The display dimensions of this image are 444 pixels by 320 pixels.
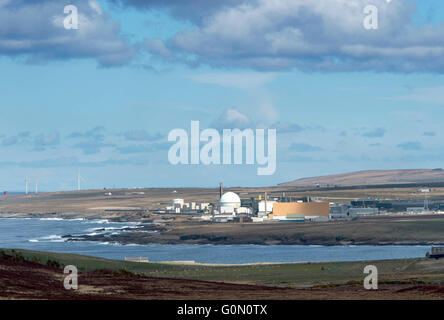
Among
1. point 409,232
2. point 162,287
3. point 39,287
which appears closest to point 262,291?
point 162,287

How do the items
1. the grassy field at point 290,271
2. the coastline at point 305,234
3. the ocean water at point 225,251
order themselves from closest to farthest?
1. the grassy field at point 290,271
2. the ocean water at point 225,251
3. the coastline at point 305,234

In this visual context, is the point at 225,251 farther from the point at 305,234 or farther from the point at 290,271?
the point at 290,271

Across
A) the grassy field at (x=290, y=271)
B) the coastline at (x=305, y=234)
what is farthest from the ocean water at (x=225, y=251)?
the grassy field at (x=290, y=271)

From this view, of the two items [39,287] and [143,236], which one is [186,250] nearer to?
[143,236]

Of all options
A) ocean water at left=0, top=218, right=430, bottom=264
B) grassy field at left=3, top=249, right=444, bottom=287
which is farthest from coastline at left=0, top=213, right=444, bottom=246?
grassy field at left=3, top=249, right=444, bottom=287

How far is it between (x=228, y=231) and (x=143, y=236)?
20.1 m

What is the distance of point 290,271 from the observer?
84.0m

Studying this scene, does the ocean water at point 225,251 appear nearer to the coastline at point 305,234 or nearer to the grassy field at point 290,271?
the coastline at point 305,234

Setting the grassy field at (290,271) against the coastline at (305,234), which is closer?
the grassy field at (290,271)

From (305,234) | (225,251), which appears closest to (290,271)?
(225,251)

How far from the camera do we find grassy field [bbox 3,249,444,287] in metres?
68.0

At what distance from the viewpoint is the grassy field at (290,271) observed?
68.0m

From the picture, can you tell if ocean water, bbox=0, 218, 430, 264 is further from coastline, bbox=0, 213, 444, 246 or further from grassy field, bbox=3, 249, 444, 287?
grassy field, bbox=3, 249, 444, 287

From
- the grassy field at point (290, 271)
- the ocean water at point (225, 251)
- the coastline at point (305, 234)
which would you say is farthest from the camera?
the coastline at point (305, 234)
